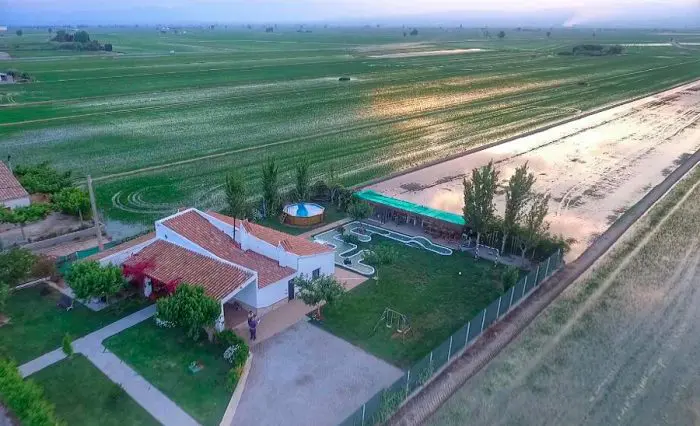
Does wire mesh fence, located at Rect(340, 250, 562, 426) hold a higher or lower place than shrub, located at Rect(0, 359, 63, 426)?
lower

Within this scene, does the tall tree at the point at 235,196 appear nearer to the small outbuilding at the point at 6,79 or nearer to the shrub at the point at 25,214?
the shrub at the point at 25,214

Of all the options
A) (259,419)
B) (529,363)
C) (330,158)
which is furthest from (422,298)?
(330,158)

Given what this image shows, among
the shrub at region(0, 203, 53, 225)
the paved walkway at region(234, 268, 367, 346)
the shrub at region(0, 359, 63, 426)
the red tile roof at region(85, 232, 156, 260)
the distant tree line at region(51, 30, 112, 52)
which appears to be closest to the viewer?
the shrub at region(0, 359, 63, 426)

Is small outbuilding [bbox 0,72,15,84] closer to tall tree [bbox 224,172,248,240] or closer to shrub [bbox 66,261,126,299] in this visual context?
tall tree [bbox 224,172,248,240]

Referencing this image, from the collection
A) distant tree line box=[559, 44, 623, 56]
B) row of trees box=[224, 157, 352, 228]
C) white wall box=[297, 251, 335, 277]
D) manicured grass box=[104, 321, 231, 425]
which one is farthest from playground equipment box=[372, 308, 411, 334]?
distant tree line box=[559, 44, 623, 56]

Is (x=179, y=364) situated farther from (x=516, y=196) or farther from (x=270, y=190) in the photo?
(x=516, y=196)

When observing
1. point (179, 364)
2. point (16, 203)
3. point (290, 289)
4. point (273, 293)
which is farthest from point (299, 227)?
point (16, 203)
